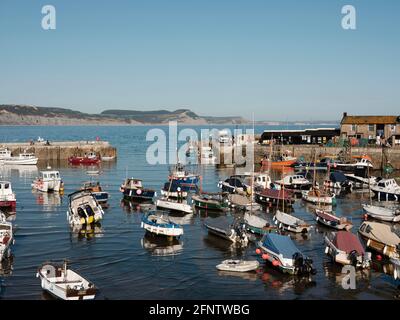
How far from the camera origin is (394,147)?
78.8 metres

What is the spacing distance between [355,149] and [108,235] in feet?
169

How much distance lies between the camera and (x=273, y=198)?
4878 cm

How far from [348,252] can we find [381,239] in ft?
12.2

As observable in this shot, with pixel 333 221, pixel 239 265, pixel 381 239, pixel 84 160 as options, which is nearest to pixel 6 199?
pixel 239 265

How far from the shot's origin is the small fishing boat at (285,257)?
2833cm

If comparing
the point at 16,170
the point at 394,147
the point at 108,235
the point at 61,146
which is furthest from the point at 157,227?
the point at 61,146

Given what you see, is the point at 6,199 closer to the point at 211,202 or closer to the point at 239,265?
the point at 211,202

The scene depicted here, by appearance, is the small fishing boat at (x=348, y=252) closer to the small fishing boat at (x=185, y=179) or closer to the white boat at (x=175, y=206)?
the white boat at (x=175, y=206)

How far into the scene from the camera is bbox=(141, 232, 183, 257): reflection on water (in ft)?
109

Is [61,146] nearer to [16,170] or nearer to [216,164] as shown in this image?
[16,170]

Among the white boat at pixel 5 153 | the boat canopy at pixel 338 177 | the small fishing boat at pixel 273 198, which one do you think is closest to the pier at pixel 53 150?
the white boat at pixel 5 153

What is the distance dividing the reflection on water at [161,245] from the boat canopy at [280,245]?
5.90 meters
